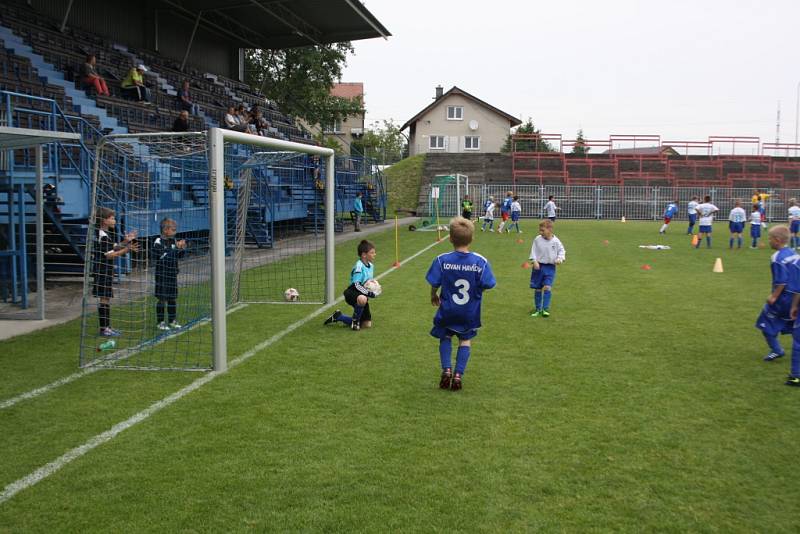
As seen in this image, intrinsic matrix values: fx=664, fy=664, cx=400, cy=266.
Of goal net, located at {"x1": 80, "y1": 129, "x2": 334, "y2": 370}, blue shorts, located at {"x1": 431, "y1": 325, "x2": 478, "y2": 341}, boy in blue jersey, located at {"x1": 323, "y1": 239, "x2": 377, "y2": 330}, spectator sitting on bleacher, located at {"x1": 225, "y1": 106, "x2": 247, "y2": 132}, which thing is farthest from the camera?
spectator sitting on bleacher, located at {"x1": 225, "y1": 106, "x2": 247, "y2": 132}

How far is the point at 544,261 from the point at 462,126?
5453 cm

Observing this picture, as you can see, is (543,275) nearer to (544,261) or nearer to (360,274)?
(544,261)

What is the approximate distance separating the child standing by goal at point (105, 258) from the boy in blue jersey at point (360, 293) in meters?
2.92

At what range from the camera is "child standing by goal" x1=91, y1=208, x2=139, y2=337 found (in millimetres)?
8609

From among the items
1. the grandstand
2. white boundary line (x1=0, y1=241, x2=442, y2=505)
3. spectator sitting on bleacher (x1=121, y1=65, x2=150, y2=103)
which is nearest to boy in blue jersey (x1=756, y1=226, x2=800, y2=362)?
white boundary line (x1=0, y1=241, x2=442, y2=505)

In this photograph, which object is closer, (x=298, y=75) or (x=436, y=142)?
(x=298, y=75)

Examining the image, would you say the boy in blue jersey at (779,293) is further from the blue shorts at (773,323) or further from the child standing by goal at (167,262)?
the child standing by goal at (167,262)

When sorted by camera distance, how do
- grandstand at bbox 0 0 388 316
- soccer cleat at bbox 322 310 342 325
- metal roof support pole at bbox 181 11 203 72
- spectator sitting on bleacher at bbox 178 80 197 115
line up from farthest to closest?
metal roof support pole at bbox 181 11 203 72 → spectator sitting on bleacher at bbox 178 80 197 115 → grandstand at bbox 0 0 388 316 → soccer cleat at bbox 322 310 342 325

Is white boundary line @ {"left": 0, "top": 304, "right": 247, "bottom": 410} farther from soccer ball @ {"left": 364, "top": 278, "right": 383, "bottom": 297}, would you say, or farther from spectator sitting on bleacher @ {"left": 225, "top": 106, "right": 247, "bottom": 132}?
spectator sitting on bleacher @ {"left": 225, "top": 106, "right": 247, "bottom": 132}

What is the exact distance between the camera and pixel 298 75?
4459 centimetres

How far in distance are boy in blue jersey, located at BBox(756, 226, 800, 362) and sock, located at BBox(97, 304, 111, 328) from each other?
8277mm

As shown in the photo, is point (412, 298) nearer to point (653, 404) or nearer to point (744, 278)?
point (653, 404)

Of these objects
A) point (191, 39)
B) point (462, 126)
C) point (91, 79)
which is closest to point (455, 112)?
point (462, 126)

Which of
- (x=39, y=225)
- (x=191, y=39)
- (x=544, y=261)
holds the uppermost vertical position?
(x=191, y=39)
